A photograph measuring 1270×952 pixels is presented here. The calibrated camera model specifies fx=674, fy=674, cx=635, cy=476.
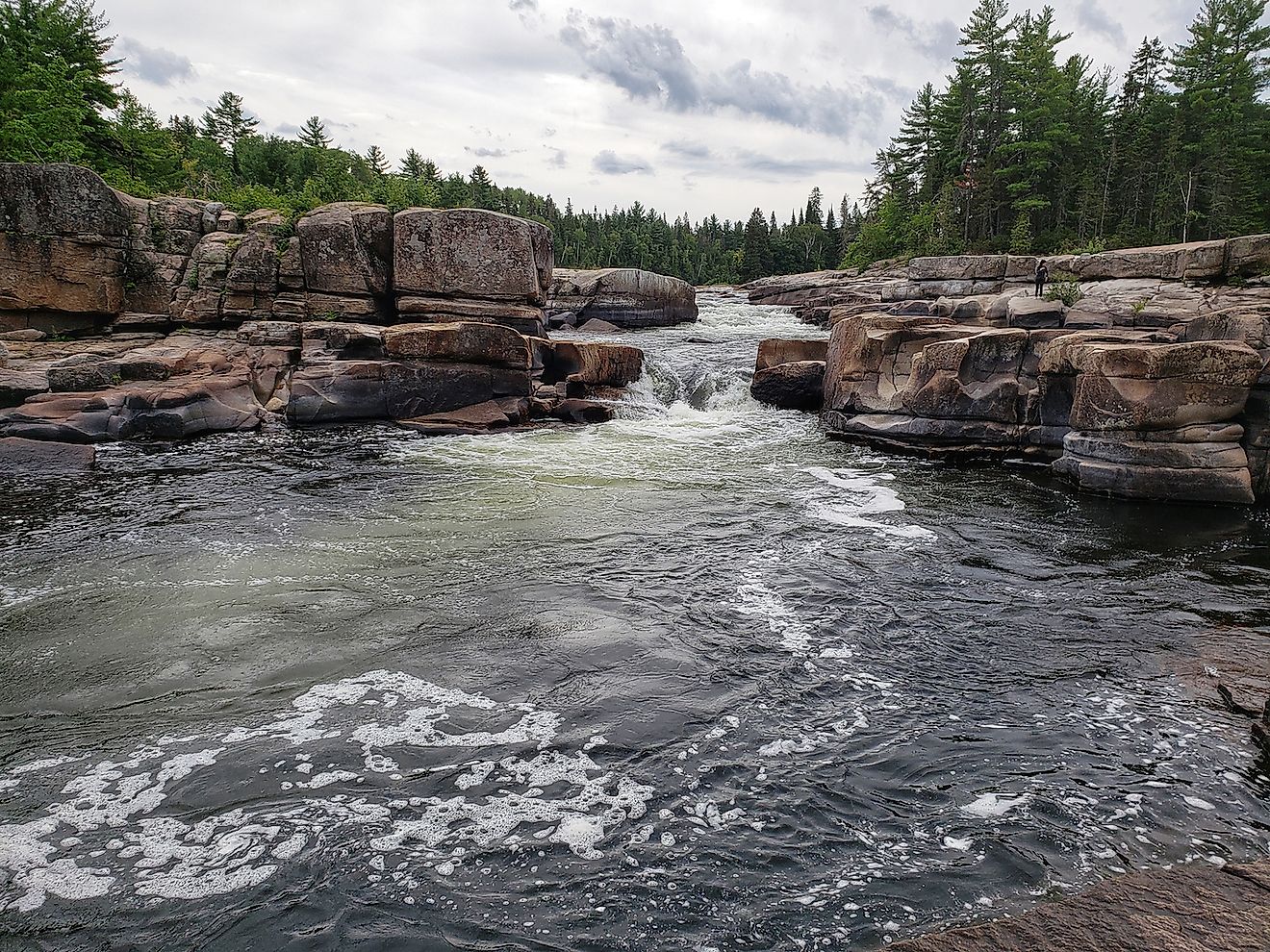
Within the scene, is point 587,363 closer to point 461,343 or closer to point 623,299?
point 461,343

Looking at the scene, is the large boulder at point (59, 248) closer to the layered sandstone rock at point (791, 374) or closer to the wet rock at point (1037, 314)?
the layered sandstone rock at point (791, 374)

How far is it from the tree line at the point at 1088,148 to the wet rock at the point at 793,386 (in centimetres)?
2651

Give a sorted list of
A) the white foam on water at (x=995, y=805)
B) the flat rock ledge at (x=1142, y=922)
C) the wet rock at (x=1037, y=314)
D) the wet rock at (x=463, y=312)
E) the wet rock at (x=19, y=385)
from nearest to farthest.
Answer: the flat rock ledge at (x=1142, y=922) → the white foam on water at (x=995, y=805) → the wet rock at (x=19, y=385) → the wet rock at (x=463, y=312) → the wet rock at (x=1037, y=314)

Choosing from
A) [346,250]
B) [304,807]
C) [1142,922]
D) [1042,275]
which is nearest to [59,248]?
[346,250]

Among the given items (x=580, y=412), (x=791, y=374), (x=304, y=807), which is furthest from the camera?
(x=791, y=374)

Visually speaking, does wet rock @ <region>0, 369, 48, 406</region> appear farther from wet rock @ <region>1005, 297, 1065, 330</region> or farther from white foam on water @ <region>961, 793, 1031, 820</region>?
wet rock @ <region>1005, 297, 1065, 330</region>

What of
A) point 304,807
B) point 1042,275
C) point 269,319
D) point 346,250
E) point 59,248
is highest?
point 1042,275

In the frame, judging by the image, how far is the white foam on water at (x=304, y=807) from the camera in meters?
3.22

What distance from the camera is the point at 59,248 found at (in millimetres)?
15211

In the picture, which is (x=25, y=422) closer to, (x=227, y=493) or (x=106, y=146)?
(x=227, y=493)

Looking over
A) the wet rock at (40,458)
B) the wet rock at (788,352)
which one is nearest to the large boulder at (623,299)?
the wet rock at (788,352)

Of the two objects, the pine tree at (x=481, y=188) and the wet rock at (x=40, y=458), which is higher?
the pine tree at (x=481, y=188)

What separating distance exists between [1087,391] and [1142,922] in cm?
984

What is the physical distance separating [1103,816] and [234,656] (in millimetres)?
5852
